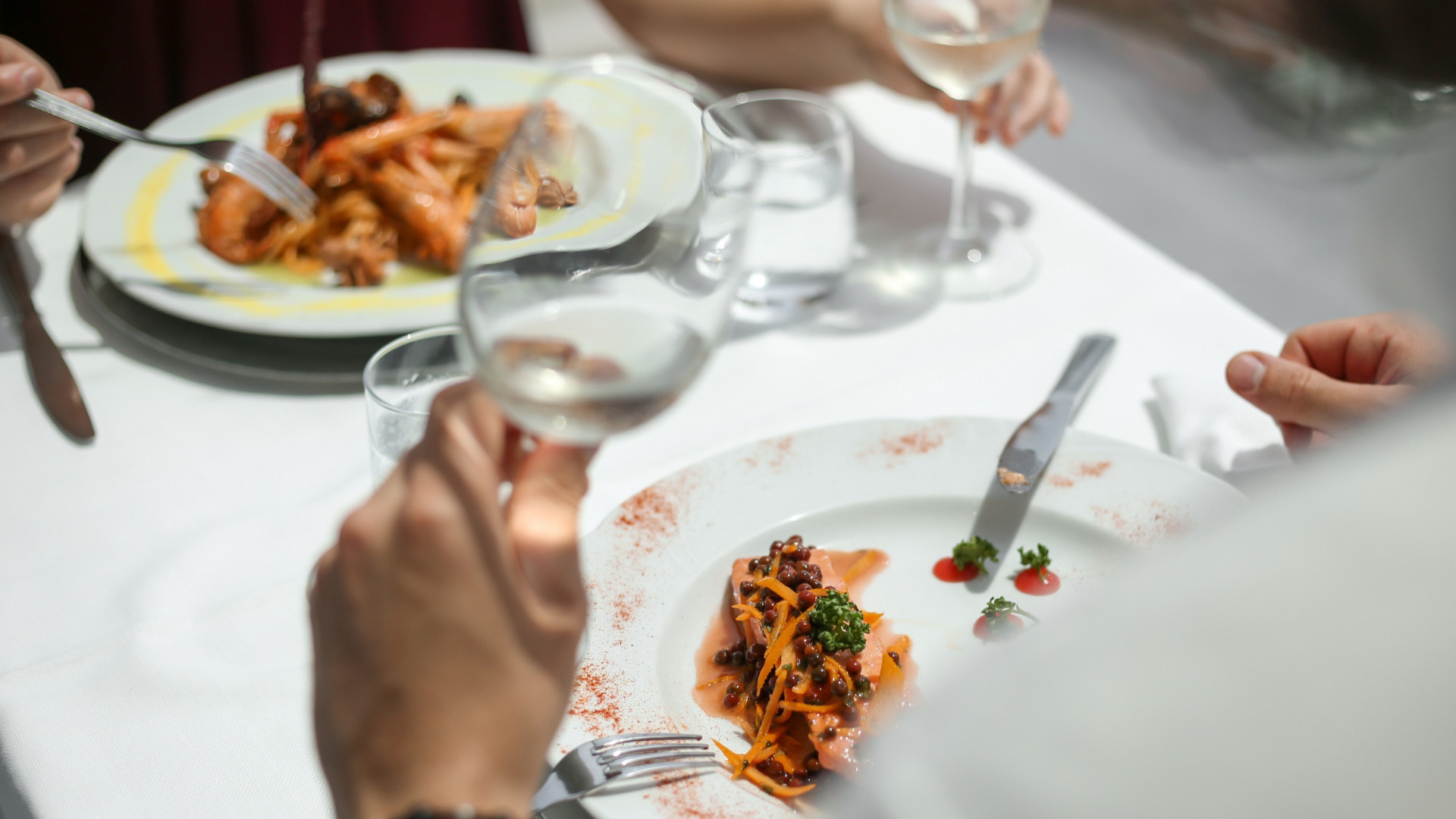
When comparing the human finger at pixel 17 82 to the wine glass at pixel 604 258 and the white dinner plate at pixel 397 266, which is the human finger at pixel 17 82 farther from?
the wine glass at pixel 604 258

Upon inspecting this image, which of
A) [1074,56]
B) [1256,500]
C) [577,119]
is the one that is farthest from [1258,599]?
[1074,56]

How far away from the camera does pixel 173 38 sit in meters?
2.67

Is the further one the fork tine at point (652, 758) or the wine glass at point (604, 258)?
the fork tine at point (652, 758)

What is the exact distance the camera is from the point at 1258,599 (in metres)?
0.39

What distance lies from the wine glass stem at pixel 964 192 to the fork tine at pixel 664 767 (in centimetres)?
114

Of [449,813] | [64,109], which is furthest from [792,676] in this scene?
[64,109]

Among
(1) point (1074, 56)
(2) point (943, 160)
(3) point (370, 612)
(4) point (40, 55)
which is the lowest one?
(1) point (1074, 56)

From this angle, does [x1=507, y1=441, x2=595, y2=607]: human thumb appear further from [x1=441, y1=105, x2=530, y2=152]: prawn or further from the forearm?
the forearm

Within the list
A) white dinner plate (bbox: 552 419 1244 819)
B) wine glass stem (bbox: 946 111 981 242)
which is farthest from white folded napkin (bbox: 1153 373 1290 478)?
wine glass stem (bbox: 946 111 981 242)

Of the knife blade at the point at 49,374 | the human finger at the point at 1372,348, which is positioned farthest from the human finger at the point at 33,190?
the human finger at the point at 1372,348

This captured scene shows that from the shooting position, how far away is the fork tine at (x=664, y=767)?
2.69ft

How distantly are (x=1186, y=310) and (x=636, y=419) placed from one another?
1190 mm

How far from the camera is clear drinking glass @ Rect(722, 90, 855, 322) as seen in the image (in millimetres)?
1502

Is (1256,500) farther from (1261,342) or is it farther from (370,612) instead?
(1261,342)
